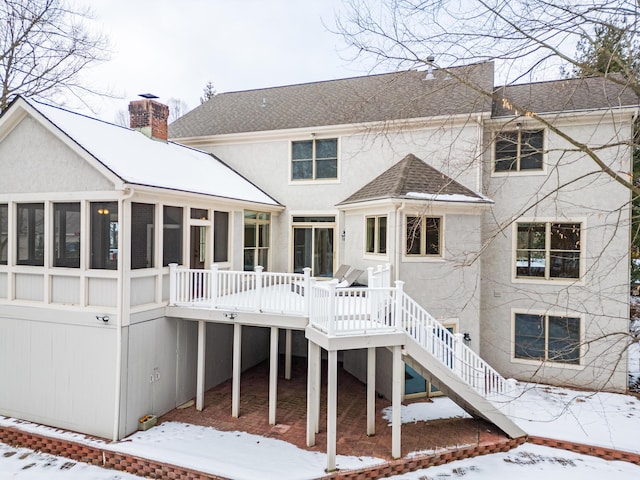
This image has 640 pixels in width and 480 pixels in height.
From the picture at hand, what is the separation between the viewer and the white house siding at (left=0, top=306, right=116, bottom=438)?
305 inches

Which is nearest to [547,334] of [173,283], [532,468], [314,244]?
[532,468]

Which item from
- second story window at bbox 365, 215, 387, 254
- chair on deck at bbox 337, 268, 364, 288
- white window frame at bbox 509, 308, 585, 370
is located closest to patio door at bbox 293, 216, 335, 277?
second story window at bbox 365, 215, 387, 254

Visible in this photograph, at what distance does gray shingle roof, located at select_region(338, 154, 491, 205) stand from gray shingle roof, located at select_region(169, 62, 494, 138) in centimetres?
154

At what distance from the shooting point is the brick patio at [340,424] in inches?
304

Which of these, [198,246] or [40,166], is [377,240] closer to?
[198,246]

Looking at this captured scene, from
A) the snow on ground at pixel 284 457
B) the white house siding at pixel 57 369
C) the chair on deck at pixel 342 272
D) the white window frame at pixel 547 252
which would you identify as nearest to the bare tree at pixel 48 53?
the white house siding at pixel 57 369

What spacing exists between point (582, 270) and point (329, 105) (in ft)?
31.4

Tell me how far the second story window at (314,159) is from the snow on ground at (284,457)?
7759 mm

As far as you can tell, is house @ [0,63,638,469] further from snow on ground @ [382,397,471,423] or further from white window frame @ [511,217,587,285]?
snow on ground @ [382,397,471,423]

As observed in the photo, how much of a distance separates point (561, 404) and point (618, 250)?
4607 mm

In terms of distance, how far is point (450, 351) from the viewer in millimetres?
7746

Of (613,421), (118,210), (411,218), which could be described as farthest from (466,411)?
(118,210)

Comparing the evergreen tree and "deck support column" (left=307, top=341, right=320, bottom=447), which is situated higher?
the evergreen tree

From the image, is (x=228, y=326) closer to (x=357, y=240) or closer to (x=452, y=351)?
(x=357, y=240)
